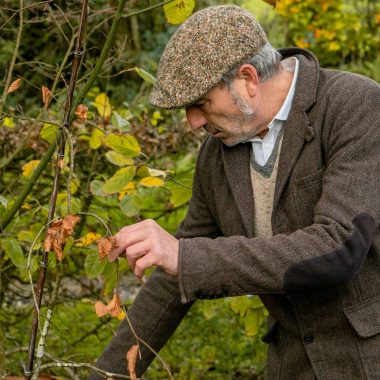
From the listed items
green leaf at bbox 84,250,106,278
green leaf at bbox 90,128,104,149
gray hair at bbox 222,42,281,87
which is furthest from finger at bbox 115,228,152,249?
green leaf at bbox 90,128,104,149

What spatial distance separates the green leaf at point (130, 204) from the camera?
10.4ft

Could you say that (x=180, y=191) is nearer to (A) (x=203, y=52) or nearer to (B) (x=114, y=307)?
(A) (x=203, y=52)

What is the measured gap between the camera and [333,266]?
226 centimetres

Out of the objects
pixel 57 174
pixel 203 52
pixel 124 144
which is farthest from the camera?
pixel 124 144

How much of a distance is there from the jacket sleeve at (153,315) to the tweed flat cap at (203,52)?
54 centimetres

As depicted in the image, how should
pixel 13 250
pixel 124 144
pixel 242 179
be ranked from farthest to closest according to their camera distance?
1. pixel 13 250
2. pixel 124 144
3. pixel 242 179

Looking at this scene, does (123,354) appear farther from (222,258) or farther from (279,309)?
(222,258)

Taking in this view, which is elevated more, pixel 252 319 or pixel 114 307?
pixel 114 307

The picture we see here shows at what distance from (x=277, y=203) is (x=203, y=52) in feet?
1.57

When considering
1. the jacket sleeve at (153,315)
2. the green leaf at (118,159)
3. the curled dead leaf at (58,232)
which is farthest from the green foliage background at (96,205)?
the curled dead leaf at (58,232)

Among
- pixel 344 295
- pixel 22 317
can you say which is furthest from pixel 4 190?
pixel 344 295

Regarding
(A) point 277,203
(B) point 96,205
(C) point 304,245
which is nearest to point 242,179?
(A) point 277,203

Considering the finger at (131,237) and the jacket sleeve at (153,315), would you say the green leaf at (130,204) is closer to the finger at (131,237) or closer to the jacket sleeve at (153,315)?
the jacket sleeve at (153,315)

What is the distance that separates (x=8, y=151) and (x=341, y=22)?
20.9 feet
